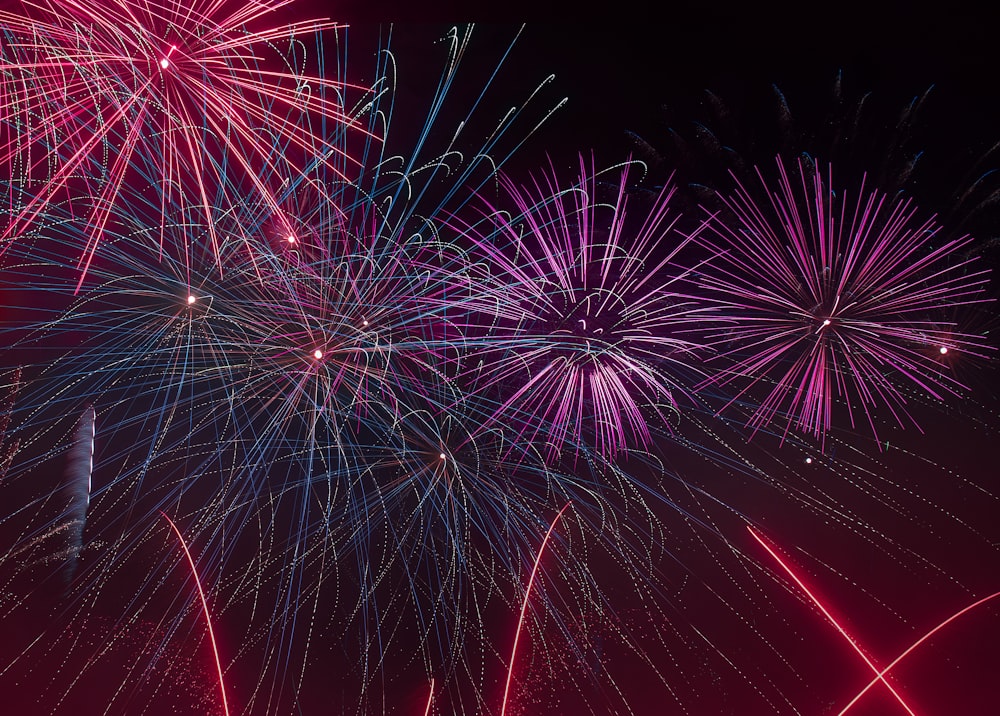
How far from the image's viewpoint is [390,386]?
7.83 m

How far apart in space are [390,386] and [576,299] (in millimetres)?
→ 2500

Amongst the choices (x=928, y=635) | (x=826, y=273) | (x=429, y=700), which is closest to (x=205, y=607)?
(x=429, y=700)

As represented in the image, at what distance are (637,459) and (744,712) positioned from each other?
127 inches

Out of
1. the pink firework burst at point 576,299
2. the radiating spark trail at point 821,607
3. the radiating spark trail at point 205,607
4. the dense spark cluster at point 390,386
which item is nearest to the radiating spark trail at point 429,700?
the dense spark cluster at point 390,386

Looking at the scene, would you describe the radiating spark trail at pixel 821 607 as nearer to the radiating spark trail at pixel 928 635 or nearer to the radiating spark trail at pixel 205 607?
the radiating spark trail at pixel 928 635

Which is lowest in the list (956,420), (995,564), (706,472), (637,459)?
(995,564)

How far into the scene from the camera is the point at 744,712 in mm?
7770

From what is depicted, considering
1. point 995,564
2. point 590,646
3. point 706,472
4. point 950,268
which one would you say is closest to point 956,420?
point 995,564

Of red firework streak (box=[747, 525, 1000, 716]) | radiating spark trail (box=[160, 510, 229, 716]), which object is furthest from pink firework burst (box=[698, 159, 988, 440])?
radiating spark trail (box=[160, 510, 229, 716])

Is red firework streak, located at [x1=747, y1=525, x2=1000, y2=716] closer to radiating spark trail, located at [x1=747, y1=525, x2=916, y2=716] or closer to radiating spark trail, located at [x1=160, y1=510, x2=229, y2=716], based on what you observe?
radiating spark trail, located at [x1=747, y1=525, x2=916, y2=716]

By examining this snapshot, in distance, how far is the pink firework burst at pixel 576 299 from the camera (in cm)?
676

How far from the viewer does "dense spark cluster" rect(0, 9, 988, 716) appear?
644 centimetres

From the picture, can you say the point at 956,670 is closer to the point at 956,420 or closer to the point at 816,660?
the point at 816,660

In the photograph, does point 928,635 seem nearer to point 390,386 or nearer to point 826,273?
point 826,273
